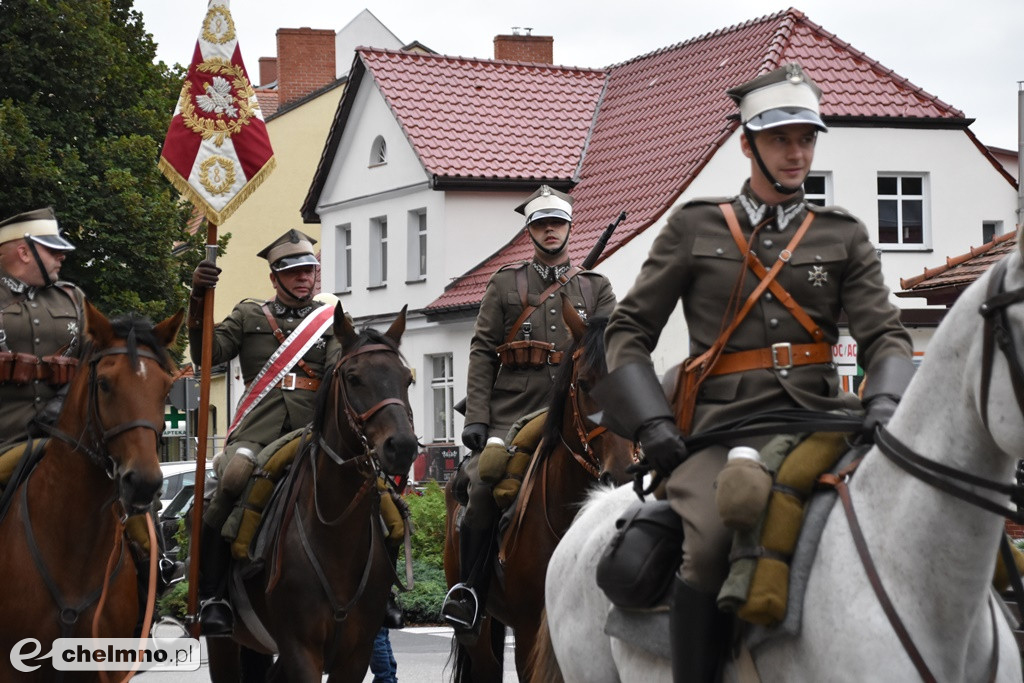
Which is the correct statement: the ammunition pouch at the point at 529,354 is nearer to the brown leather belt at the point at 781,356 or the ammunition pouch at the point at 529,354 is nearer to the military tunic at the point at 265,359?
the military tunic at the point at 265,359

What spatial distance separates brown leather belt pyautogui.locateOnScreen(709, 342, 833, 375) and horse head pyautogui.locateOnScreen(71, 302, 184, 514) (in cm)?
327

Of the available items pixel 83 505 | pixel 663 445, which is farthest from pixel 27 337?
pixel 663 445

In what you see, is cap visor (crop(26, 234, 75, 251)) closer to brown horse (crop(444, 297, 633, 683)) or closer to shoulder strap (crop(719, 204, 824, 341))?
brown horse (crop(444, 297, 633, 683))

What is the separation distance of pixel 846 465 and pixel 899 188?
2994 centimetres

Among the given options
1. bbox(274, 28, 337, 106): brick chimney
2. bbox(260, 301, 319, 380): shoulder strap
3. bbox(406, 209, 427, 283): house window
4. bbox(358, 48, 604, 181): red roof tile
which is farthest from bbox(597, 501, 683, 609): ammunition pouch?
bbox(274, 28, 337, 106): brick chimney

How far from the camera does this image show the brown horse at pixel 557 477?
8.30m

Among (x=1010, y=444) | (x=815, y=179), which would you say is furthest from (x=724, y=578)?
(x=815, y=179)

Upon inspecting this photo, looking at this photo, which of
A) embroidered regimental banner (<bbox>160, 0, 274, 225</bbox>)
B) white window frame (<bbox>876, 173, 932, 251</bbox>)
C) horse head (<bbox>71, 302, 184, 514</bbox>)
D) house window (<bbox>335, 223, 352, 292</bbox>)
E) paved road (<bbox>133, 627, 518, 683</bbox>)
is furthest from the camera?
house window (<bbox>335, 223, 352, 292</bbox>)

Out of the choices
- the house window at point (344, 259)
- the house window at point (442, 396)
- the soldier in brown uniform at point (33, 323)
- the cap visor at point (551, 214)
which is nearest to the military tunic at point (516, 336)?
the cap visor at point (551, 214)

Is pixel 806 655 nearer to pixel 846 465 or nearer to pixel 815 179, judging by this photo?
pixel 846 465

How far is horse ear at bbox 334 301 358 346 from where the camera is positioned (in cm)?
886

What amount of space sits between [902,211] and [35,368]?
2737cm

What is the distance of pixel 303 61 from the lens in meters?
53.4

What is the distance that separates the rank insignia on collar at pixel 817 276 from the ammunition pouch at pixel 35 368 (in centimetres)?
465
